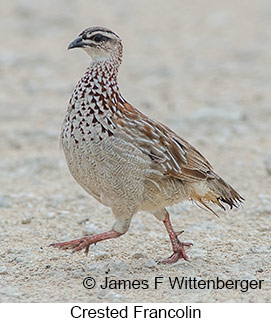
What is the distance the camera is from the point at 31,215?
7879mm

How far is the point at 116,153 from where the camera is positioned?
612cm

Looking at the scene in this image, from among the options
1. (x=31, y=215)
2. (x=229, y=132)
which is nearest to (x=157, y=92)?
(x=229, y=132)

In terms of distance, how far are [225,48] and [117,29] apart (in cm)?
219

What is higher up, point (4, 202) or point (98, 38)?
point (98, 38)

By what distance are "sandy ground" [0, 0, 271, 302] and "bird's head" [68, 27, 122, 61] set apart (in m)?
1.64

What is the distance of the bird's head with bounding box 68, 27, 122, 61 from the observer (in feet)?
20.9

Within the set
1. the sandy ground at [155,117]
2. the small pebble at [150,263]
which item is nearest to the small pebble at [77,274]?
the sandy ground at [155,117]

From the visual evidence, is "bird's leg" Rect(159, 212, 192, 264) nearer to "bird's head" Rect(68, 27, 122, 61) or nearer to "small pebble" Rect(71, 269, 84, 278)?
"small pebble" Rect(71, 269, 84, 278)

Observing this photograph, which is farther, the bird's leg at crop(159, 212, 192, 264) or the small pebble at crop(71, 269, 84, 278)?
the bird's leg at crop(159, 212, 192, 264)

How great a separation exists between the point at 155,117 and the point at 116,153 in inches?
205

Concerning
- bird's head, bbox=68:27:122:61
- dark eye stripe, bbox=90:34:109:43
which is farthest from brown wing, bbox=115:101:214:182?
dark eye stripe, bbox=90:34:109:43

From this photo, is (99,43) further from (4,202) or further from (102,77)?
(4,202)

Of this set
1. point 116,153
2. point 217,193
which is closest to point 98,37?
point 116,153

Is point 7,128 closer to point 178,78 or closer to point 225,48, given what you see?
point 178,78
